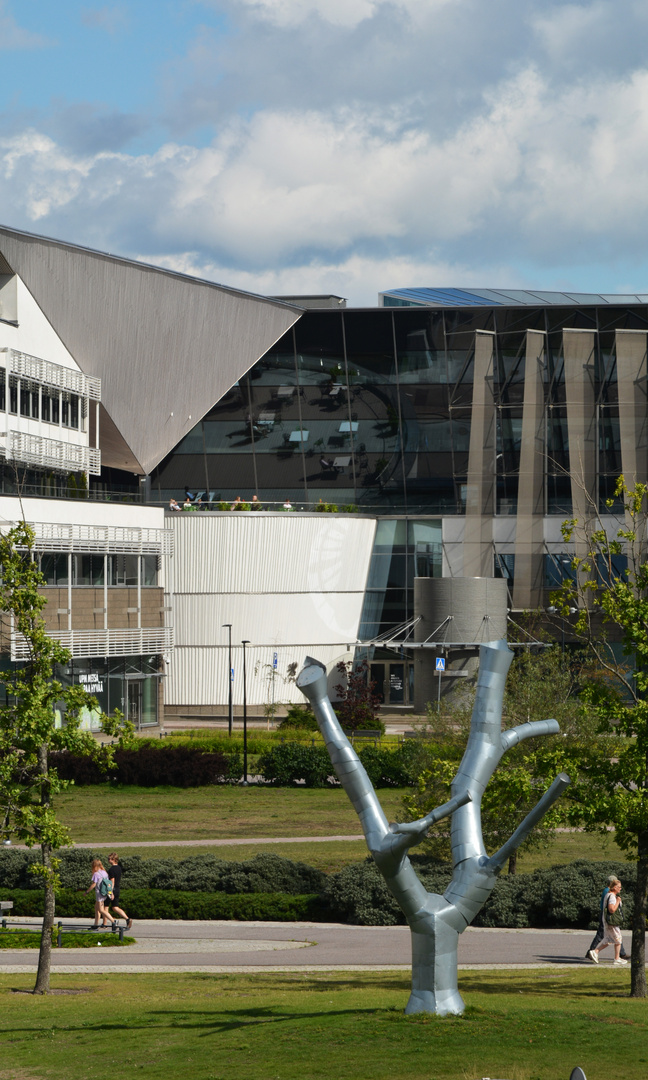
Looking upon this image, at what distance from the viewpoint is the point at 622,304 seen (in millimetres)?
60875

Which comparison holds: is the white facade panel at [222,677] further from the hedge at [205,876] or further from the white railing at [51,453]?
Answer: the hedge at [205,876]

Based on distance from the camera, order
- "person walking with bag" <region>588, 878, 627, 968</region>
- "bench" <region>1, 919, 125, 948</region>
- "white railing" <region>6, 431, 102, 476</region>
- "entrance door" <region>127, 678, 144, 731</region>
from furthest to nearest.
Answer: "entrance door" <region>127, 678, 144, 731</region> < "white railing" <region>6, 431, 102, 476</region> < "bench" <region>1, 919, 125, 948</region> < "person walking with bag" <region>588, 878, 627, 968</region>

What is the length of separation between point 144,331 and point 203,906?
37.8 metres

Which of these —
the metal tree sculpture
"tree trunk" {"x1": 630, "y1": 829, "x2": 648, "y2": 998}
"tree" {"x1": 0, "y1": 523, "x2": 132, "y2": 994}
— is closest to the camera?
the metal tree sculpture

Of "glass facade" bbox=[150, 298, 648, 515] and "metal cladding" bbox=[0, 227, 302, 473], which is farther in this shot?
"glass facade" bbox=[150, 298, 648, 515]

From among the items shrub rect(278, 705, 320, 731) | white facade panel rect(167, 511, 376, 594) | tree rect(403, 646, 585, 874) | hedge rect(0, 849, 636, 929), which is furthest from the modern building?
hedge rect(0, 849, 636, 929)

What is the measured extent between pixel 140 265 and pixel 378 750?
2612 cm

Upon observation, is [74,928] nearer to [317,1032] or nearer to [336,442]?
[317,1032]

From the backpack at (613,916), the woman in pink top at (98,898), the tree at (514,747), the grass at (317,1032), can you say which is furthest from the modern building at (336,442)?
the grass at (317,1032)

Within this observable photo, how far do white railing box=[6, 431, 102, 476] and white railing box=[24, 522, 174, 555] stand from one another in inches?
125

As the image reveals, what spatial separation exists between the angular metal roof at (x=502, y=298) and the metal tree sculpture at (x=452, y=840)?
48924mm

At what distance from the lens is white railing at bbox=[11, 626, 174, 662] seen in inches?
1941

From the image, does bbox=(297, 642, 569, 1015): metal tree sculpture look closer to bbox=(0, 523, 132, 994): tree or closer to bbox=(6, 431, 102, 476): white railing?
bbox=(0, 523, 132, 994): tree

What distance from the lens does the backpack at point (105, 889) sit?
76.0ft
